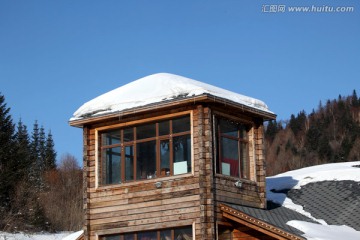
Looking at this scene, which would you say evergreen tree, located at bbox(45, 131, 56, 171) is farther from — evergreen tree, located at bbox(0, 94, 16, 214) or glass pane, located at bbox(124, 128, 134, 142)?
glass pane, located at bbox(124, 128, 134, 142)

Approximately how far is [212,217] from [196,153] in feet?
5.61

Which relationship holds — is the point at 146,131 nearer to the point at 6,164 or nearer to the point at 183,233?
the point at 183,233

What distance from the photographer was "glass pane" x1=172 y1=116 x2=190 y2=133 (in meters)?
18.5

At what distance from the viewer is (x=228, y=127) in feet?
62.7

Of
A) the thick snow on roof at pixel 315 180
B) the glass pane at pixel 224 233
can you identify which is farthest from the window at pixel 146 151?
the thick snow on roof at pixel 315 180

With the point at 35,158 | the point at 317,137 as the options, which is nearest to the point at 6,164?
the point at 35,158

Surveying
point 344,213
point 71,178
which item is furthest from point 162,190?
point 71,178

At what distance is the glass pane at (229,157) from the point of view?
1872cm

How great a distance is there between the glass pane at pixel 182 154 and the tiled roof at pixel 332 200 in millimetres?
4114

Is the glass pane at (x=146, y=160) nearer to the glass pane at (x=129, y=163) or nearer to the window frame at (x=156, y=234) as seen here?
the glass pane at (x=129, y=163)

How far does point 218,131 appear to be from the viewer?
61.4ft

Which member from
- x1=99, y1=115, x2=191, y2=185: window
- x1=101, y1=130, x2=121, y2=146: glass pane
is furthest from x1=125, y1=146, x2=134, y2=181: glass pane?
x1=101, y1=130, x2=121, y2=146: glass pane

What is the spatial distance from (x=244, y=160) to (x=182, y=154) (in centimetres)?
199

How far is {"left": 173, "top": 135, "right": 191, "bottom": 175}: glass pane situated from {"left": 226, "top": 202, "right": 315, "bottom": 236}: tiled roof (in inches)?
61.1
